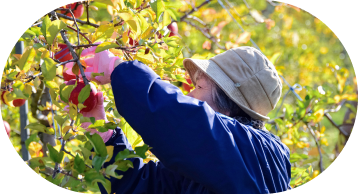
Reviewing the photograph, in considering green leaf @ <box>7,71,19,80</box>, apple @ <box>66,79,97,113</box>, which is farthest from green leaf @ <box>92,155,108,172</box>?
green leaf @ <box>7,71,19,80</box>

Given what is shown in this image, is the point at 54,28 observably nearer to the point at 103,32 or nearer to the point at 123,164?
the point at 103,32

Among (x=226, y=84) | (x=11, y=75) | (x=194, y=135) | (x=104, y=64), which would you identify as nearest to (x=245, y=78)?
(x=226, y=84)

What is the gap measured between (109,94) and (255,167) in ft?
2.15

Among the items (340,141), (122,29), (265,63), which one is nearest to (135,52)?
(122,29)

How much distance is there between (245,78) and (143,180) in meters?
0.49

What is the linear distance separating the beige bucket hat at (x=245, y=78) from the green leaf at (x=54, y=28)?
47 centimetres

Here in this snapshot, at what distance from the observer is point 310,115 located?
182 centimetres

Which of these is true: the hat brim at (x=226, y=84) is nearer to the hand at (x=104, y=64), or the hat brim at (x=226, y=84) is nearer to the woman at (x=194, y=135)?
the woman at (x=194, y=135)

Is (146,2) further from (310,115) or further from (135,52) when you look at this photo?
(310,115)

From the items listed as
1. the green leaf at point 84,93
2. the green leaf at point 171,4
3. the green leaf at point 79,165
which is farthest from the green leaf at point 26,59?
the green leaf at point 171,4

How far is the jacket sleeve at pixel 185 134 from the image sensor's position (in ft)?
2.64

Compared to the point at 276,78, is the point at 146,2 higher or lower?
higher

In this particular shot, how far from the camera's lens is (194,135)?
80cm

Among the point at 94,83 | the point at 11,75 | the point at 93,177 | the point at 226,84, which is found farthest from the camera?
the point at 226,84
